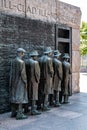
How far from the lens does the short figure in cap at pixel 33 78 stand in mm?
Result: 6551

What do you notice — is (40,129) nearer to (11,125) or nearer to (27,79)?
(11,125)

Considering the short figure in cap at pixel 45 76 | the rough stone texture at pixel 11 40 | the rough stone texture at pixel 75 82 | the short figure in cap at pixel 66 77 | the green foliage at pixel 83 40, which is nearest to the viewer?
the rough stone texture at pixel 11 40

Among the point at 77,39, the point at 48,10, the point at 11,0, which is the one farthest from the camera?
the point at 77,39

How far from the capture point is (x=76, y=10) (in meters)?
10.3

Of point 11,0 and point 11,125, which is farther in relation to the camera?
point 11,0

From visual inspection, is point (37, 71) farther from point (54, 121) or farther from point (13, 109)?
point (54, 121)

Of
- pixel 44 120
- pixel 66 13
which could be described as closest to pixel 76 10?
pixel 66 13

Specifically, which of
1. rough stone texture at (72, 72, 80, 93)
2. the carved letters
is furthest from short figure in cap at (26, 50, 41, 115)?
rough stone texture at (72, 72, 80, 93)

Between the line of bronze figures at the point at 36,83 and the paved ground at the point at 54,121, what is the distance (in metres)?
0.24

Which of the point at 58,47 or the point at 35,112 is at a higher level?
the point at 58,47

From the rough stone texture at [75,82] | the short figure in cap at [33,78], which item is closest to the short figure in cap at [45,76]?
the short figure in cap at [33,78]

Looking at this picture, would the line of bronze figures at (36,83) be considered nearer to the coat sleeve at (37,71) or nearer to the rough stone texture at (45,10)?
the coat sleeve at (37,71)

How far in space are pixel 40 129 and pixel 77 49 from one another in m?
5.43

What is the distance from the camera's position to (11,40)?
7109 millimetres
